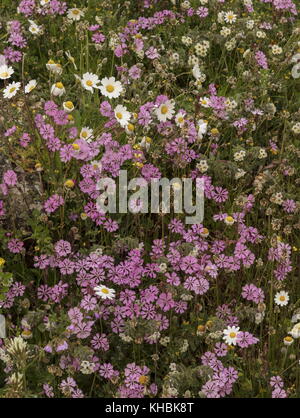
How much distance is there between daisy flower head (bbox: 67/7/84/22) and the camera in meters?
5.36

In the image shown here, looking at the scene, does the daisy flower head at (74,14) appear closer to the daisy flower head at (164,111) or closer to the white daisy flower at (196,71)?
the white daisy flower at (196,71)

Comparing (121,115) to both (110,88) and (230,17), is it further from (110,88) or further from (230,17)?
(230,17)

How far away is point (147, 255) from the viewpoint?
3.90 meters

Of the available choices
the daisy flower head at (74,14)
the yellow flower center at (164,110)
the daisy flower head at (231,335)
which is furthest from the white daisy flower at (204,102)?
the daisy flower head at (231,335)

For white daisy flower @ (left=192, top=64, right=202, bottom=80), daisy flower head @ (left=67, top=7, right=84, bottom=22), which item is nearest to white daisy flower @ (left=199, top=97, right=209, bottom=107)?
white daisy flower @ (left=192, top=64, right=202, bottom=80)

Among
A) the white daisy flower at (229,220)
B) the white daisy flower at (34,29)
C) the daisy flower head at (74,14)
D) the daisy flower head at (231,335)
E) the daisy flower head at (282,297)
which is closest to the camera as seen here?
the daisy flower head at (231,335)

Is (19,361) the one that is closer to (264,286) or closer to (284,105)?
(264,286)

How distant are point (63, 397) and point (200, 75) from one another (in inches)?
101

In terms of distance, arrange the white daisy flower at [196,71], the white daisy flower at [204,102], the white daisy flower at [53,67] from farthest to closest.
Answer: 1. the white daisy flower at [196,71]
2. the white daisy flower at [204,102]
3. the white daisy flower at [53,67]

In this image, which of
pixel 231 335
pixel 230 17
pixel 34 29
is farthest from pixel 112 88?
pixel 231 335

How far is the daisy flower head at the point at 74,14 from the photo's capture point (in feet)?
17.6

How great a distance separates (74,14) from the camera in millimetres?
5395
